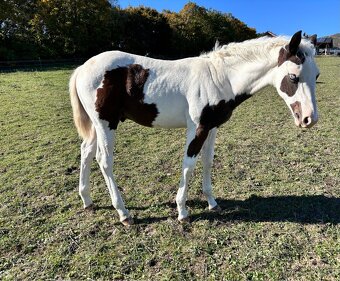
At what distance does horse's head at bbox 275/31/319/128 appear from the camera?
271cm

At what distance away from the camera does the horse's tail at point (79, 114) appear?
3.39m

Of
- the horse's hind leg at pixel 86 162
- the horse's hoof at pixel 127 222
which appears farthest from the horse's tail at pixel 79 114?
the horse's hoof at pixel 127 222

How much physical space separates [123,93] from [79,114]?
683 mm

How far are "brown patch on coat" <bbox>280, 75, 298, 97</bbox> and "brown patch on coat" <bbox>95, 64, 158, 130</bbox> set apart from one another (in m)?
1.29

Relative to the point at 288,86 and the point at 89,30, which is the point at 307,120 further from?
the point at 89,30

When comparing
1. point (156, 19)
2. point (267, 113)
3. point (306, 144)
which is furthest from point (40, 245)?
point (156, 19)

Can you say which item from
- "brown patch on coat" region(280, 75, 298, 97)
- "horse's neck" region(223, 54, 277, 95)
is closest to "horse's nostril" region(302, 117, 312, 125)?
"brown patch on coat" region(280, 75, 298, 97)

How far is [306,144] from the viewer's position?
5.66 meters

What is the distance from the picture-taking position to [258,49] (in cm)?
299

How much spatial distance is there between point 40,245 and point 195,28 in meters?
37.7

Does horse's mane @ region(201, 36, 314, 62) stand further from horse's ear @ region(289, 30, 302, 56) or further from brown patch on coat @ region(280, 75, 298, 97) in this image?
brown patch on coat @ region(280, 75, 298, 97)

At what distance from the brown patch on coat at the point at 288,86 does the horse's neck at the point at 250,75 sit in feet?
0.49

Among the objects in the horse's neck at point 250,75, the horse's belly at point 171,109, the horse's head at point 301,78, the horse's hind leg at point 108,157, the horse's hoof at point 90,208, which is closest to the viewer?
the horse's head at point 301,78

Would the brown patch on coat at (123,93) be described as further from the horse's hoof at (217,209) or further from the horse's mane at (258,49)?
the horse's hoof at (217,209)
